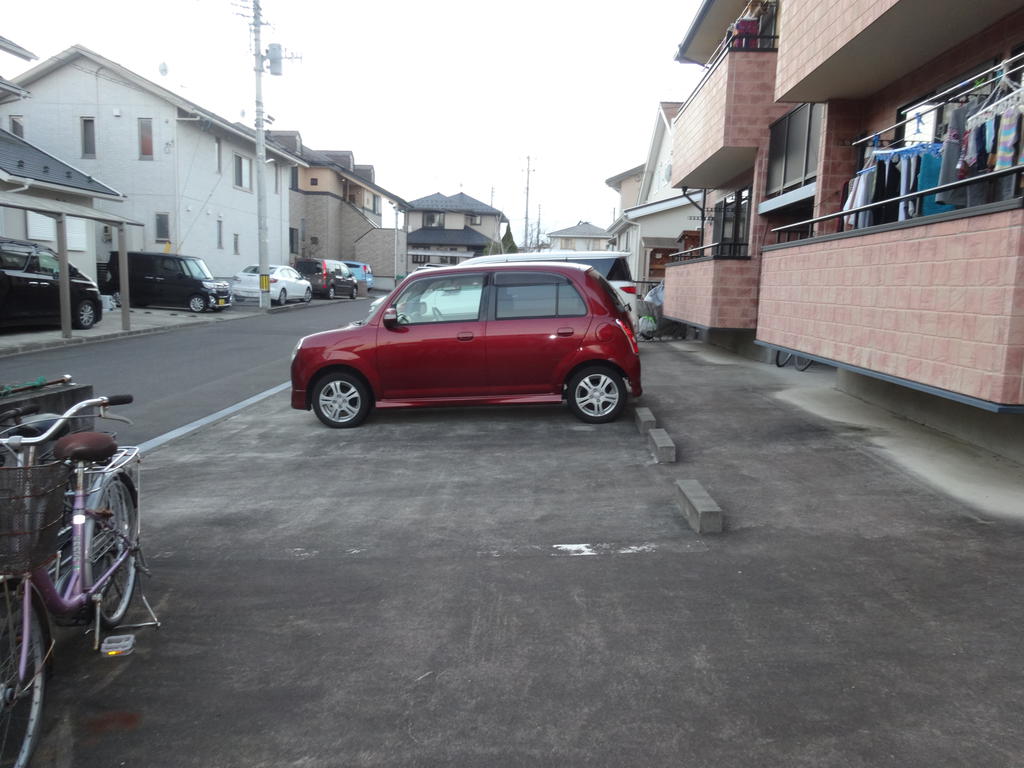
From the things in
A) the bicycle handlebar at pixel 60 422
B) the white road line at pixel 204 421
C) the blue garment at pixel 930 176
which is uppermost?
the blue garment at pixel 930 176

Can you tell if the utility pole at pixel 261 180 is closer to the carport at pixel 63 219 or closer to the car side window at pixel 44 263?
the carport at pixel 63 219

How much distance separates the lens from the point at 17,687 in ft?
8.89

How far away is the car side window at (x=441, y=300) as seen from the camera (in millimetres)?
8602

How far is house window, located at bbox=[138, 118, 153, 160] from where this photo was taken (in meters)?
29.7

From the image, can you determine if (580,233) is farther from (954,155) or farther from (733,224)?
(954,155)

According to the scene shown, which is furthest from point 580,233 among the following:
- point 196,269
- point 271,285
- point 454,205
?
point 196,269

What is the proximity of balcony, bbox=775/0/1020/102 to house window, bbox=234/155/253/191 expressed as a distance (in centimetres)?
2973

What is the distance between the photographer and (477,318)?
28.0 feet

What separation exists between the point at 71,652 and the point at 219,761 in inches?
51.0

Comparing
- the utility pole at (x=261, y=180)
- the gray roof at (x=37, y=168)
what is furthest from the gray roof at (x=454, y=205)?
the gray roof at (x=37, y=168)

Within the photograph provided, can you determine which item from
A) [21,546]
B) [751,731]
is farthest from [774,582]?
[21,546]

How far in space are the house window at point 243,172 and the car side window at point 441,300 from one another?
29402mm

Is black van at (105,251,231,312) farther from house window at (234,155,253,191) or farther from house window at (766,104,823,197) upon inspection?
house window at (766,104,823,197)

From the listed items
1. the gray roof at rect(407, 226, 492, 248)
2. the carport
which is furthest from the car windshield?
the gray roof at rect(407, 226, 492, 248)
